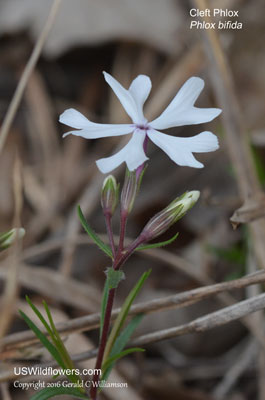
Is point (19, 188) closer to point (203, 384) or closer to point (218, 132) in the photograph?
point (203, 384)

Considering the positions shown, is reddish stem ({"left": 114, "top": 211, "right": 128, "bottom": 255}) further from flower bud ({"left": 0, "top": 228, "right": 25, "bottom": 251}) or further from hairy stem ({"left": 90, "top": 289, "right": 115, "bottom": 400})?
flower bud ({"left": 0, "top": 228, "right": 25, "bottom": 251})

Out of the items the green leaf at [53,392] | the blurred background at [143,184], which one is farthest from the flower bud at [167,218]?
the blurred background at [143,184]

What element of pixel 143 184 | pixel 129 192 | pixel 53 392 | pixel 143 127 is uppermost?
pixel 143 184

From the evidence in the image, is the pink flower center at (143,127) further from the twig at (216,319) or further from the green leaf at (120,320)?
the twig at (216,319)

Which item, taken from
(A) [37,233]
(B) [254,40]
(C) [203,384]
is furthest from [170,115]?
(B) [254,40]

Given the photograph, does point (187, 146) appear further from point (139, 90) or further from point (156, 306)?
point (156, 306)

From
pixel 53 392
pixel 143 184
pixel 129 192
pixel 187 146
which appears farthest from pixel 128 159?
pixel 143 184

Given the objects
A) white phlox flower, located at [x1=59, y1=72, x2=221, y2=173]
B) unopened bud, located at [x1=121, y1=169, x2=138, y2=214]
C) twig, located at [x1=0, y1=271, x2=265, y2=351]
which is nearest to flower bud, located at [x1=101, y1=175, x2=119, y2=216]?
unopened bud, located at [x1=121, y1=169, x2=138, y2=214]
